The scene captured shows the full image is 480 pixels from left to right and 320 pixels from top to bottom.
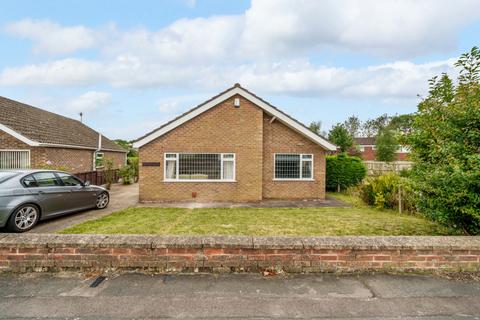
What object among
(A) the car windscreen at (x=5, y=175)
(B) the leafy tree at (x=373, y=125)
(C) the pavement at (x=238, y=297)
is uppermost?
(B) the leafy tree at (x=373, y=125)

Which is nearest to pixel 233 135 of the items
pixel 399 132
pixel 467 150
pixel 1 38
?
pixel 399 132

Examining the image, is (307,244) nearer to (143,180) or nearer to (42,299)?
(42,299)

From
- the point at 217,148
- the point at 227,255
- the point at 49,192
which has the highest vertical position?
the point at 217,148

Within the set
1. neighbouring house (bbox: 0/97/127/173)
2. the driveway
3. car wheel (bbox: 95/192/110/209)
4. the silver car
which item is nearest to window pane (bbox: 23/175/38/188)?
the silver car

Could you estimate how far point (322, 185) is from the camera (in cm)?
1238

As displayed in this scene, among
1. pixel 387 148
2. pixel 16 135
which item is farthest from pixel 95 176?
pixel 387 148

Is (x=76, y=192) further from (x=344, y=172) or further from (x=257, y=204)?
(x=344, y=172)

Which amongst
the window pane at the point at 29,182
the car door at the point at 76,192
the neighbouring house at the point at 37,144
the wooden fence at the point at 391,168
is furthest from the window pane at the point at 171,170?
the wooden fence at the point at 391,168

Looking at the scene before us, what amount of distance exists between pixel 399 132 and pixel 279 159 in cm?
636

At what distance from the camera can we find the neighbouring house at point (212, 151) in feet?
38.0

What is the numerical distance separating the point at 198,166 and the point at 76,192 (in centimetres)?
484

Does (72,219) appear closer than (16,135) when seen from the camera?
Yes

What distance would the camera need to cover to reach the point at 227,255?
12.0 ft

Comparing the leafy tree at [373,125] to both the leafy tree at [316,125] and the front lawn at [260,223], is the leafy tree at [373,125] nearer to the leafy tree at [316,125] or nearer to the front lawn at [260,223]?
the leafy tree at [316,125]
